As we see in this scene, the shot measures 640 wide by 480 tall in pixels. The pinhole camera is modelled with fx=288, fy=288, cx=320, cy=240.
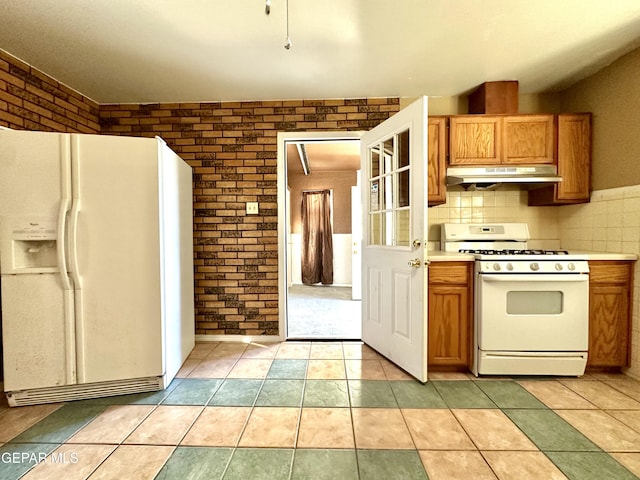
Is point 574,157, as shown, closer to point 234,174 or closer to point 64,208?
point 234,174

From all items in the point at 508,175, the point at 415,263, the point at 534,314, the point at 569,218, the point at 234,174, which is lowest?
the point at 534,314

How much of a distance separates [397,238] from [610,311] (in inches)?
62.9

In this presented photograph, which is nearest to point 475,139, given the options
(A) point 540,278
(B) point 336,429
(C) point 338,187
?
(A) point 540,278

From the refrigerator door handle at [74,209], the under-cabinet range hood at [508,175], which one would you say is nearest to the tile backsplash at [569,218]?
the under-cabinet range hood at [508,175]

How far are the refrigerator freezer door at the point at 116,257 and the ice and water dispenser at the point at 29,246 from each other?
0.49 ft

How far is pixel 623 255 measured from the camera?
204 cm

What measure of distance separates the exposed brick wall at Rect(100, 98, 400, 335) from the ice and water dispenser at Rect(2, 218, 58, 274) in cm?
113

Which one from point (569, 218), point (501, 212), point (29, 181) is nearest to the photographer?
point (29, 181)

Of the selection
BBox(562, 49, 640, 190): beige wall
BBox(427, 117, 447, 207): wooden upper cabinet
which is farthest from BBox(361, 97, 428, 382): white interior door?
BBox(562, 49, 640, 190): beige wall

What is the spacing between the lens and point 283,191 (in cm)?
276

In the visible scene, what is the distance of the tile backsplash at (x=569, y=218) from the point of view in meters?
2.06

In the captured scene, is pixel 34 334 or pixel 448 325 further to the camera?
pixel 448 325

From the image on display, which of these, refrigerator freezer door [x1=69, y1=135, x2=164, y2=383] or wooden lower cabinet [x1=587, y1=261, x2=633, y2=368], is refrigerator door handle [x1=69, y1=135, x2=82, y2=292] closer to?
refrigerator freezer door [x1=69, y1=135, x2=164, y2=383]

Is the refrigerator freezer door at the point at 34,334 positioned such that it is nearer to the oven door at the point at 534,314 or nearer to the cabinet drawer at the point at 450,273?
the cabinet drawer at the point at 450,273
